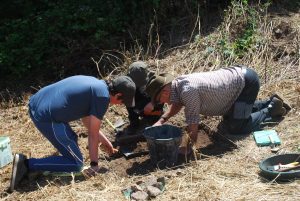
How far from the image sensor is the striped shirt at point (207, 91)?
539 centimetres

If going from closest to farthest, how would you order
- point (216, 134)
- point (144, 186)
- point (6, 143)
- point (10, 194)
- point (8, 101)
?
point (144, 186)
point (10, 194)
point (6, 143)
point (216, 134)
point (8, 101)

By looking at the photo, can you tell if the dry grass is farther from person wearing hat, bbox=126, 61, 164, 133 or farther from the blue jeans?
person wearing hat, bbox=126, 61, 164, 133

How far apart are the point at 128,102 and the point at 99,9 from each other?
3872mm

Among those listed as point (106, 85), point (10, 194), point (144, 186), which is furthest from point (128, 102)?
point (10, 194)

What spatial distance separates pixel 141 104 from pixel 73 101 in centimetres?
151

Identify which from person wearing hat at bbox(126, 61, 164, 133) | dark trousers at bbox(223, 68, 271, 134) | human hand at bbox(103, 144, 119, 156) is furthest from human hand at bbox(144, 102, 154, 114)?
dark trousers at bbox(223, 68, 271, 134)

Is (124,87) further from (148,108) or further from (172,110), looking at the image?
(148,108)

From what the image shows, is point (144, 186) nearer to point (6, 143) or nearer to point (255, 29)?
point (6, 143)

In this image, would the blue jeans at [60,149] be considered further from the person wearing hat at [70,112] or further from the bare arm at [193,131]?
the bare arm at [193,131]

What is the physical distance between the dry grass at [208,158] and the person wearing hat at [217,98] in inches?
9.6

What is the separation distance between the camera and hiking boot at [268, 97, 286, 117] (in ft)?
20.2

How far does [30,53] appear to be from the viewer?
833cm

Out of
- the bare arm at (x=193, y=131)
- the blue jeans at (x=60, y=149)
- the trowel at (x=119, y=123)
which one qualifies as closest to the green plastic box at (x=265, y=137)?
the bare arm at (x=193, y=131)

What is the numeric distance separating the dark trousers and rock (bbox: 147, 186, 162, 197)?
1672mm
